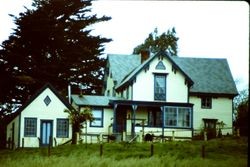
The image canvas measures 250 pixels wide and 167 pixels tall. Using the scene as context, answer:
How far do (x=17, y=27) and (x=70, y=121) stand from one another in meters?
13.4

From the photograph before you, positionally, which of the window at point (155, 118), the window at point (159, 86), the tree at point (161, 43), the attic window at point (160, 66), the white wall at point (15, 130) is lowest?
the white wall at point (15, 130)

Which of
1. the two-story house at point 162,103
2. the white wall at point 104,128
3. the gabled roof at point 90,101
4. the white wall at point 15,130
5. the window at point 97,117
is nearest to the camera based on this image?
the white wall at point 15,130

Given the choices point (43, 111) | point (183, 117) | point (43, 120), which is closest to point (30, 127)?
point (43, 120)

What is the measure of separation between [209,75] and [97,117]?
10.4m

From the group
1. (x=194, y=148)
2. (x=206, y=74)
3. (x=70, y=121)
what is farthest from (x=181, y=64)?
(x=194, y=148)

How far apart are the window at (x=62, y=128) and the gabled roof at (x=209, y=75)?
10503mm

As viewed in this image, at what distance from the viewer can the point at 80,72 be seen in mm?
45312

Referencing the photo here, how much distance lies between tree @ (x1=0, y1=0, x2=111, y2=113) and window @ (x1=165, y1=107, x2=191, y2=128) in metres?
10.9

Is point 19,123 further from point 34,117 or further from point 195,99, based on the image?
point 195,99

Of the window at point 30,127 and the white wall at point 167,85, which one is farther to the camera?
the white wall at point 167,85

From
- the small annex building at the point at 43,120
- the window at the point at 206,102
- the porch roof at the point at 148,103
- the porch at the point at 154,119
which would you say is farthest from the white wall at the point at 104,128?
the window at the point at 206,102

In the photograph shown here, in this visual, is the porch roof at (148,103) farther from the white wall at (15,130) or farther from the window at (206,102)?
the white wall at (15,130)

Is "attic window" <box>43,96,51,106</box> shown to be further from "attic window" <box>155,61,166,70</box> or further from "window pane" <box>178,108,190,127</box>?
"window pane" <box>178,108,190,127</box>

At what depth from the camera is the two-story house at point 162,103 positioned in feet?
122
